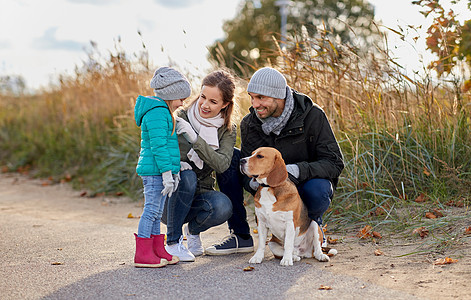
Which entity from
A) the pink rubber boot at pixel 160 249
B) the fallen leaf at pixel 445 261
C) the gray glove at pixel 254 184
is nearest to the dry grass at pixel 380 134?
the fallen leaf at pixel 445 261

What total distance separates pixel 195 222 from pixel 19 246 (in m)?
1.71

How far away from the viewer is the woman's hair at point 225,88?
4.38m

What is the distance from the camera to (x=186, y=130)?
4.11 metres

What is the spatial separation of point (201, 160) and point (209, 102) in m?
0.50

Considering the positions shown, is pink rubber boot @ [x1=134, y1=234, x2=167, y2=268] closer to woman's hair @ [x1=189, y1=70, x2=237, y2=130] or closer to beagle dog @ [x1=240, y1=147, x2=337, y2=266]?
beagle dog @ [x1=240, y1=147, x2=337, y2=266]

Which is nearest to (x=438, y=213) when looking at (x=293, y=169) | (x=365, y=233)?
(x=365, y=233)

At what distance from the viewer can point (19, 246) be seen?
15.8ft

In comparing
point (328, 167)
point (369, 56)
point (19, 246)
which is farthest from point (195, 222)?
point (369, 56)

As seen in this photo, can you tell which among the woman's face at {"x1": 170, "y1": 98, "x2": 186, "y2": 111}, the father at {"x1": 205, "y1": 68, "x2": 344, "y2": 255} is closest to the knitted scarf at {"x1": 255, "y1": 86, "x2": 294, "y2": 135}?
the father at {"x1": 205, "y1": 68, "x2": 344, "y2": 255}

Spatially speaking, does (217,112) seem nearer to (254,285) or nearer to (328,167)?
(328,167)

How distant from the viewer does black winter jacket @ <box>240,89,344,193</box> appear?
437 cm

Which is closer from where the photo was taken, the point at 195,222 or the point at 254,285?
the point at 254,285

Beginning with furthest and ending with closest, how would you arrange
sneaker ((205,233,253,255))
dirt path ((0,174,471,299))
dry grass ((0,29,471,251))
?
dry grass ((0,29,471,251)), sneaker ((205,233,253,255)), dirt path ((0,174,471,299))

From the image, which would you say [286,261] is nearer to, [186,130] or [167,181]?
[167,181]
